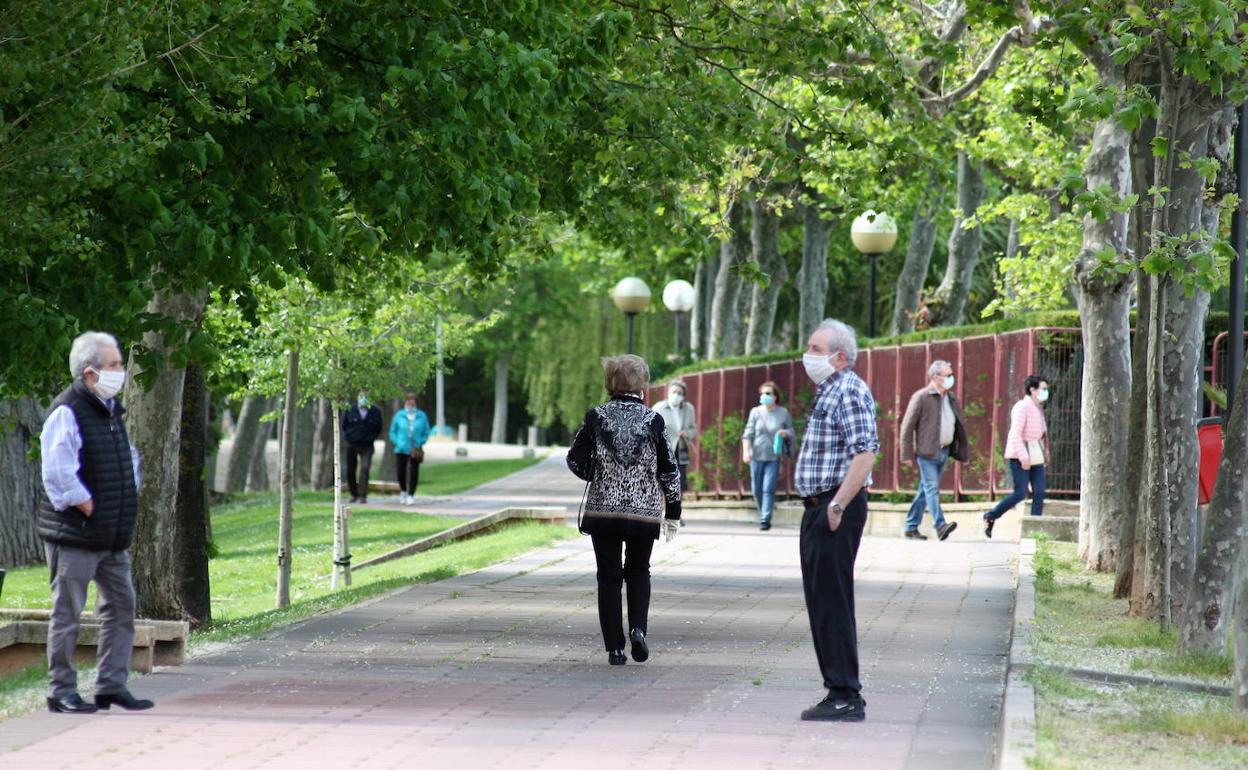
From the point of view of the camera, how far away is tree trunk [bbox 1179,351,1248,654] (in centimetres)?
989

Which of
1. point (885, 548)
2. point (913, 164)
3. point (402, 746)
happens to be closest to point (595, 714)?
point (402, 746)

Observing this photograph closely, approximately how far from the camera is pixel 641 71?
14906mm

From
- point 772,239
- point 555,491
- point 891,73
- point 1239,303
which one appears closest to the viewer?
point 1239,303

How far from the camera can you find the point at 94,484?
8.32m

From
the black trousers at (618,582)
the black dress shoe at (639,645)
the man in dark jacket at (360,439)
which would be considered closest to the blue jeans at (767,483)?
the man in dark jacket at (360,439)

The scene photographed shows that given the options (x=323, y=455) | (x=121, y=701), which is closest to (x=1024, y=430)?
(x=121, y=701)

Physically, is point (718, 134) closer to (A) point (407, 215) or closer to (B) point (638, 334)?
(A) point (407, 215)

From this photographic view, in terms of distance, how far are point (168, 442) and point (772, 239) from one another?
70.0 feet

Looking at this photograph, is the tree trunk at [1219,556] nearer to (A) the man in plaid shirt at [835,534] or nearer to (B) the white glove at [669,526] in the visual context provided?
(A) the man in plaid shirt at [835,534]

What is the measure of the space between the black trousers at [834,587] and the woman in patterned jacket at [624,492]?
7.19 feet

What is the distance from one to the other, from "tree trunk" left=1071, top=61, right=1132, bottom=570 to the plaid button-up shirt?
777 cm

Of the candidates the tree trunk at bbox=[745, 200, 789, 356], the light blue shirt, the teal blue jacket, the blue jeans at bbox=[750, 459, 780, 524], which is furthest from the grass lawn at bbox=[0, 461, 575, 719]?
the tree trunk at bbox=[745, 200, 789, 356]

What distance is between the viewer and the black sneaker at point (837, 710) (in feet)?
27.0

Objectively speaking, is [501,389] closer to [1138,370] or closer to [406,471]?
[406,471]
